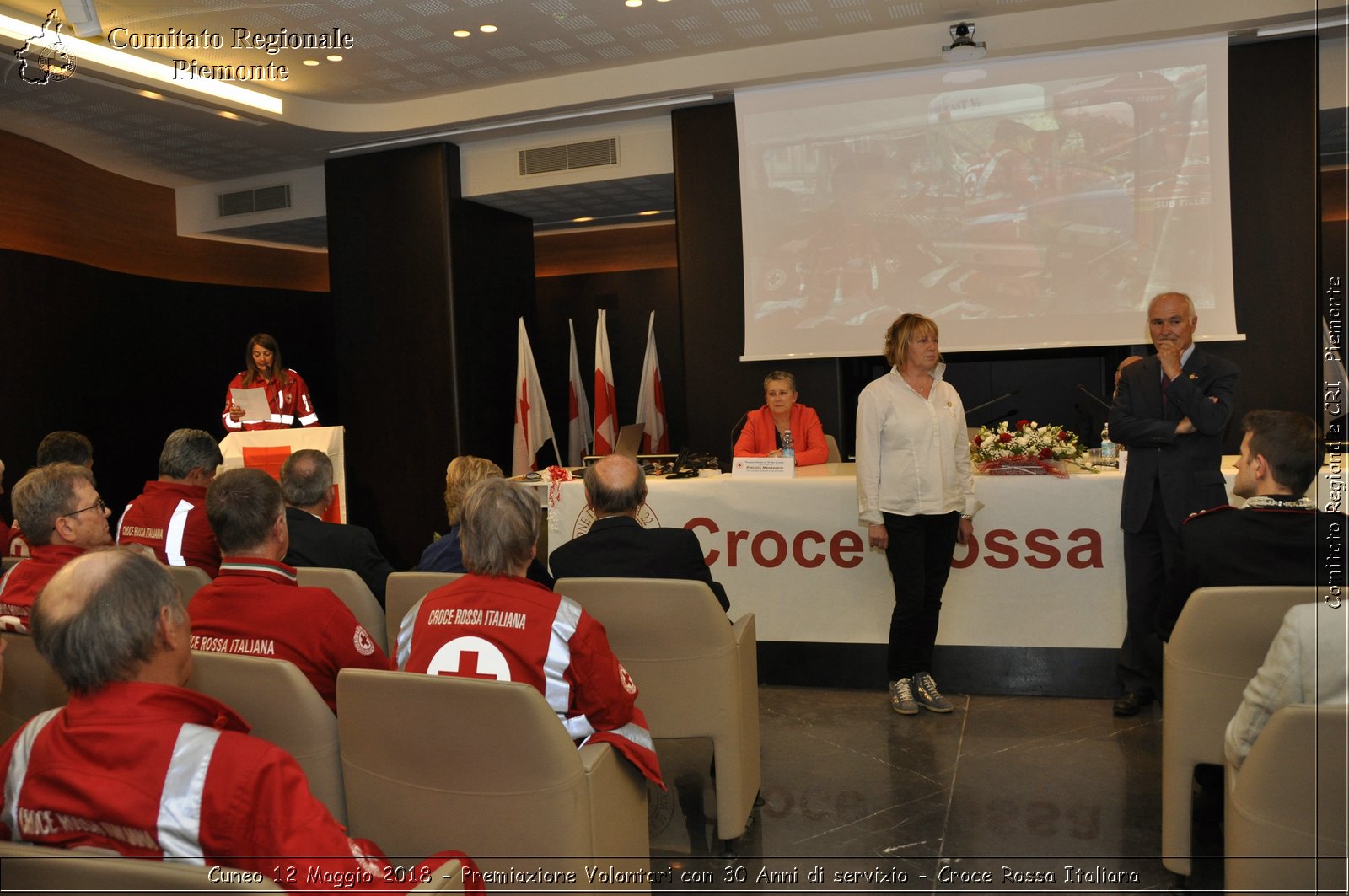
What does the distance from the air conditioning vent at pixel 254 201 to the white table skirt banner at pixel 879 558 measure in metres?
5.26

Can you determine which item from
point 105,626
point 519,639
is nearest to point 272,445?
point 519,639

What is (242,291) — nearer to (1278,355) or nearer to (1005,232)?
(1005,232)

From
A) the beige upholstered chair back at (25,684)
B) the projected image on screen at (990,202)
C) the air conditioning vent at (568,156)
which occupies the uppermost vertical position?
the air conditioning vent at (568,156)

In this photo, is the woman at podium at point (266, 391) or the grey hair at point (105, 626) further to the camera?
the woman at podium at point (266, 391)

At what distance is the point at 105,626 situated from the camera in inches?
55.4

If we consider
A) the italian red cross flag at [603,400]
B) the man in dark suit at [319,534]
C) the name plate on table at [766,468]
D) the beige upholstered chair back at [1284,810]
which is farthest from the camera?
the italian red cross flag at [603,400]

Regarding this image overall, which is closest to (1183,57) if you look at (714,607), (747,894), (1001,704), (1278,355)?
(1278,355)

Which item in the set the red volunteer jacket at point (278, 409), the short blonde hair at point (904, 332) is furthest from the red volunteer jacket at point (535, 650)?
the red volunteer jacket at point (278, 409)

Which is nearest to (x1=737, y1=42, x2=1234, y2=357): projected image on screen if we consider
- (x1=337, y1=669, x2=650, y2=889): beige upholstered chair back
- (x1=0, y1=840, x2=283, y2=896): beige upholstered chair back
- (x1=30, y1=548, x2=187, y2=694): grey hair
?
(x1=337, y1=669, x2=650, y2=889): beige upholstered chair back

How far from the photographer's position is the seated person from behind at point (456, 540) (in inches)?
113

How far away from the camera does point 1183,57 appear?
5590mm

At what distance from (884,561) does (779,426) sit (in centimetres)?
136

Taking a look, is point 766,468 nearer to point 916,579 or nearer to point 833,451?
point 916,579

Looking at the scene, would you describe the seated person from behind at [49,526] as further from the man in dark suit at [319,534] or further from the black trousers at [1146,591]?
the black trousers at [1146,591]
